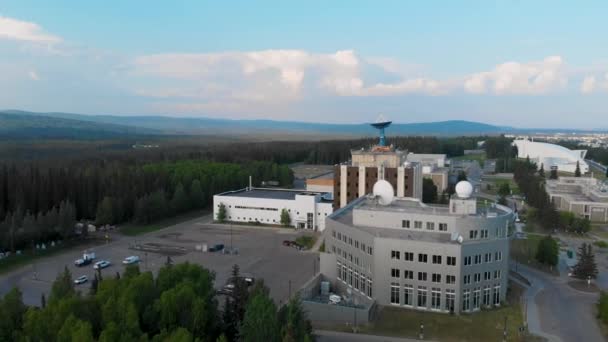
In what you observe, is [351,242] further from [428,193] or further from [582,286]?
[428,193]

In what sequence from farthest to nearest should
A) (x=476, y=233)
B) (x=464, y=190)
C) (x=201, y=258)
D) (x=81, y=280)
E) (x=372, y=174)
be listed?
(x=372, y=174) < (x=201, y=258) < (x=81, y=280) < (x=464, y=190) < (x=476, y=233)

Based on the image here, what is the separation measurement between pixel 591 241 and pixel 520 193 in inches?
1160

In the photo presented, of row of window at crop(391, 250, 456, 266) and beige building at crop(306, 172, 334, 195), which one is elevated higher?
row of window at crop(391, 250, 456, 266)

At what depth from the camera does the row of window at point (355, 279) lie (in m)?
29.2

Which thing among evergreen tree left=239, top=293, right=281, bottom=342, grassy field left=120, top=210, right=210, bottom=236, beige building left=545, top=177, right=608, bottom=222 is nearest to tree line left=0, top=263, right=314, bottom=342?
evergreen tree left=239, top=293, right=281, bottom=342

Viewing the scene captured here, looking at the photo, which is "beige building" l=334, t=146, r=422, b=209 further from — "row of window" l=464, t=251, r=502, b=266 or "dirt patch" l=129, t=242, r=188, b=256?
"row of window" l=464, t=251, r=502, b=266

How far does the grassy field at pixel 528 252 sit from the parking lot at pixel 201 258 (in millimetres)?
17251

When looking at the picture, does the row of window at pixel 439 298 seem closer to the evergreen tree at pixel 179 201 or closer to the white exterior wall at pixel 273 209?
the white exterior wall at pixel 273 209

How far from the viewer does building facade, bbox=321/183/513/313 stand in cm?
2711

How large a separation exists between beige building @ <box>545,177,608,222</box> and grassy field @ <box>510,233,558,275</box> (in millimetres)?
14248

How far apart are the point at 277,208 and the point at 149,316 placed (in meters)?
35.4

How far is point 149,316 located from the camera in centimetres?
1986

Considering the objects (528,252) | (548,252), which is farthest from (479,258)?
(528,252)

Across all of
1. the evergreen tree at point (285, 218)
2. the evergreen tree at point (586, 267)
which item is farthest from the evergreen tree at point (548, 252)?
the evergreen tree at point (285, 218)
